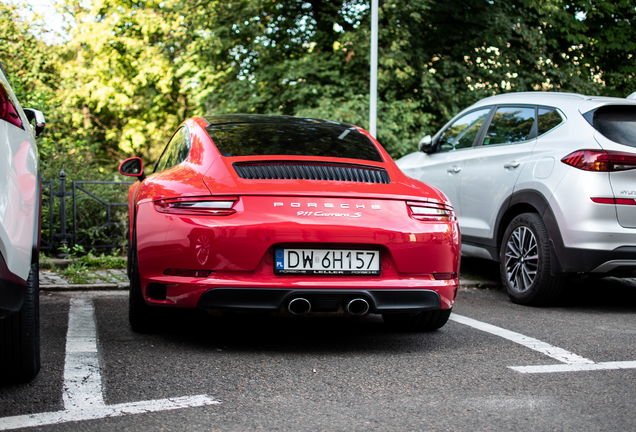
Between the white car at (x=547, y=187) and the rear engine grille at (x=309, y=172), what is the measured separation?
2032 mm

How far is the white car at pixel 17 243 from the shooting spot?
2430 mm

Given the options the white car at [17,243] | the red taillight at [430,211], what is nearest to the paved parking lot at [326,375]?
the white car at [17,243]

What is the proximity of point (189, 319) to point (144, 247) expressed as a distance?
1.13 m

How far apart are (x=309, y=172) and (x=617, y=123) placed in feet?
9.53

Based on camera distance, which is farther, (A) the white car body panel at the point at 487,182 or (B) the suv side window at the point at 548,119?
(A) the white car body panel at the point at 487,182

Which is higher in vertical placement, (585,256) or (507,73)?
(507,73)

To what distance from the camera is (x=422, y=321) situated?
15.0ft

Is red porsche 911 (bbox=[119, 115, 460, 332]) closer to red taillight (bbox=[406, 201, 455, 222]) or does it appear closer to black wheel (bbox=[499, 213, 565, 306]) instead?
red taillight (bbox=[406, 201, 455, 222])

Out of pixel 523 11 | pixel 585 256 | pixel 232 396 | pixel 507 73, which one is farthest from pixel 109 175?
pixel 523 11

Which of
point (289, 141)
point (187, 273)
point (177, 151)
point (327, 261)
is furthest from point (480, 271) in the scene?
point (187, 273)

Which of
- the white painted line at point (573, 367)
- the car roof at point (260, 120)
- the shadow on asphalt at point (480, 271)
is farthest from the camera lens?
the shadow on asphalt at point (480, 271)

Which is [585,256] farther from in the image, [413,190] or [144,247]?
[144,247]

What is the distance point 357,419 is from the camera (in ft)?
9.04

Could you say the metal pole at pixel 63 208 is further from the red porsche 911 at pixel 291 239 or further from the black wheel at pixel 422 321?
the black wheel at pixel 422 321
